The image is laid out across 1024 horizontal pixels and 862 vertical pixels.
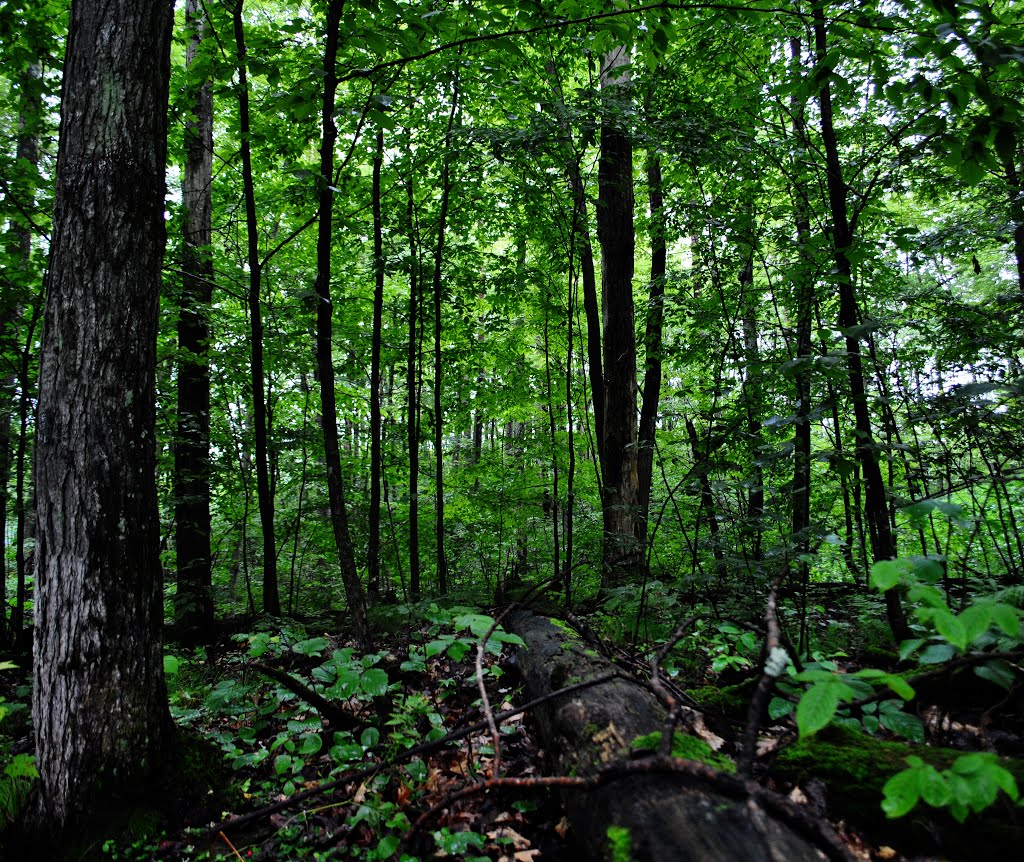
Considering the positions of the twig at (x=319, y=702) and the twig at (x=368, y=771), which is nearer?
the twig at (x=368, y=771)

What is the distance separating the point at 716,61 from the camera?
5.88m

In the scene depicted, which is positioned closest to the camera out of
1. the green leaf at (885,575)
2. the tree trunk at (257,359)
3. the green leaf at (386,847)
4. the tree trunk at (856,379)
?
the green leaf at (885,575)

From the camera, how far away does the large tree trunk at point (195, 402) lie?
19.8ft

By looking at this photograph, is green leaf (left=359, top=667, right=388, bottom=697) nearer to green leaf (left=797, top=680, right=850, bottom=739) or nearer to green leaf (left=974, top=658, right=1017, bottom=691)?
green leaf (left=797, top=680, right=850, bottom=739)

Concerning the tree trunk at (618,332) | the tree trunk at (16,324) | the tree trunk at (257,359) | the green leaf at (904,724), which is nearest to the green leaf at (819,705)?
the green leaf at (904,724)

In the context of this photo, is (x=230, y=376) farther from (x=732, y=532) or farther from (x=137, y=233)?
(x=732, y=532)

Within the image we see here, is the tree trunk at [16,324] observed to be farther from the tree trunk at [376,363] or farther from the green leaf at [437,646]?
the green leaf at [437,646]

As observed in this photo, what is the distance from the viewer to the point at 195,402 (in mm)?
6922

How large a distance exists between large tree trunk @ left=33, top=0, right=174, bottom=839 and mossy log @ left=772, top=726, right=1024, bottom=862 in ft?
10.1

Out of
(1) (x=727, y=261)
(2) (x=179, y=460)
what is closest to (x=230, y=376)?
(2) (x=179, y=460)

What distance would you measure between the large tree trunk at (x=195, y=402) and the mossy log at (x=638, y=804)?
199 inches

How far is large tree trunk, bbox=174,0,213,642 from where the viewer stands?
6043 millimetres

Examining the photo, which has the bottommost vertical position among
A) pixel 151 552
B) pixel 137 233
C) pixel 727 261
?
pixel 151 552

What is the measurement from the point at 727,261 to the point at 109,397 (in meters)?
5.27
